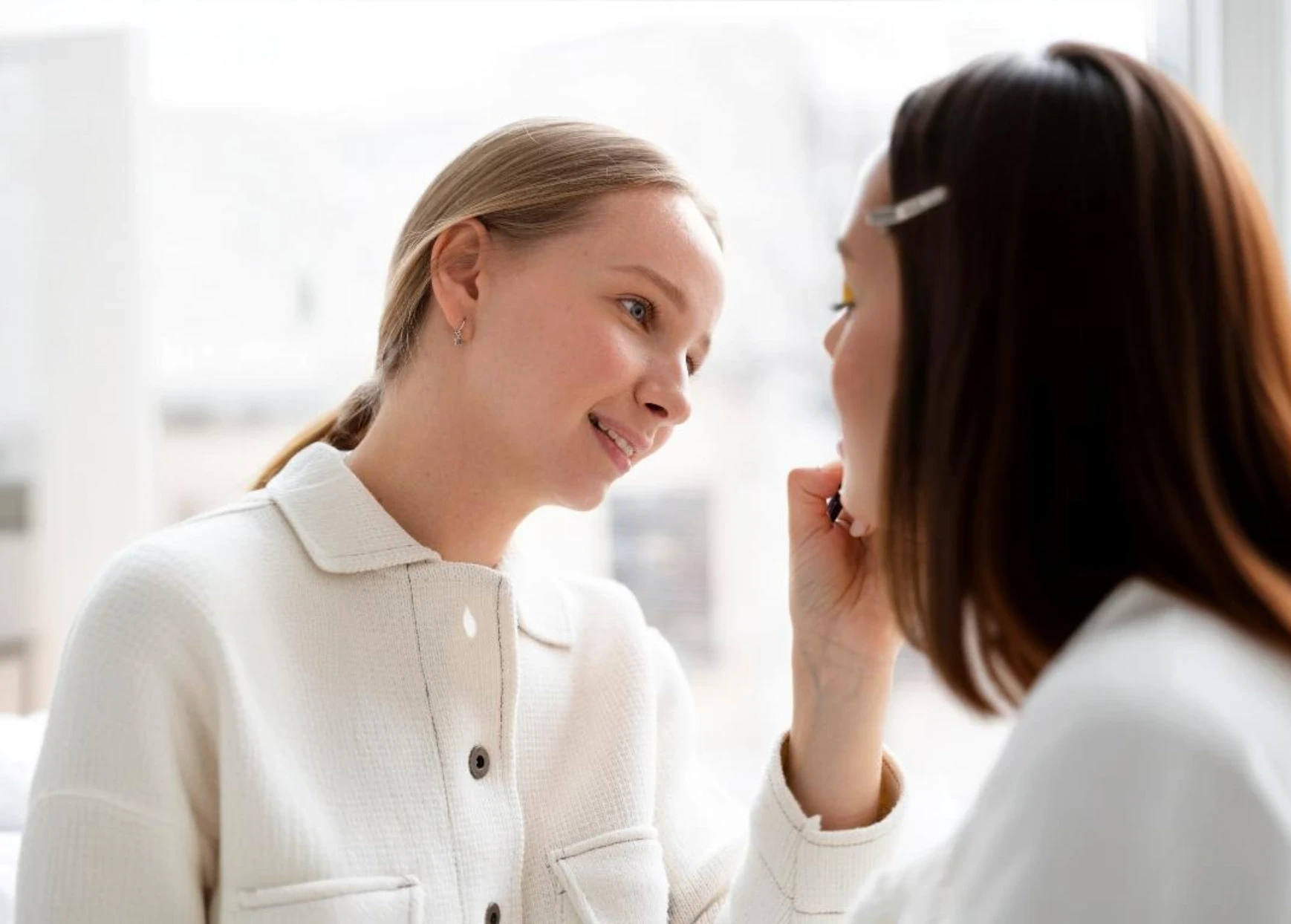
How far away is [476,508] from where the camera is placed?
1.36 meters

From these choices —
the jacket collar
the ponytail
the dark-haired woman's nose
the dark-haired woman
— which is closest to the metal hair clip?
the dark-haired woman

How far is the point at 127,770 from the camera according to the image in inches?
43.5

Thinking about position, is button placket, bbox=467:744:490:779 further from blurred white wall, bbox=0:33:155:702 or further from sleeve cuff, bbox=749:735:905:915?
blurred white wall, bbox=0:33:155:702

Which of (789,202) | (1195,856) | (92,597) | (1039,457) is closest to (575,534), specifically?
(789,202)

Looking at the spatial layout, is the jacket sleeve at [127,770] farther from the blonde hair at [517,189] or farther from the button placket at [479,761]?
the blonde hair at [517,189]

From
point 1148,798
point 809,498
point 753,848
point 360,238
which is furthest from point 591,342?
point 360,238

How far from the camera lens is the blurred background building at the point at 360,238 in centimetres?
235

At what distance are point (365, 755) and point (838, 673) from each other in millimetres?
469

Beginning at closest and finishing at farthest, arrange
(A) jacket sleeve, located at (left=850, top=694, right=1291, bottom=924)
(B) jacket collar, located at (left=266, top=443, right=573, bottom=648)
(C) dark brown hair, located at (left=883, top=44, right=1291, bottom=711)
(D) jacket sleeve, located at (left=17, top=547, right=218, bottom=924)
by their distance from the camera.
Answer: (A) jacket sleeve, located at (left=850, top=694, right=1291, bottom=924) → (C) dark brown hair, located at (left=883, top=44, right=1291, bottom=711) → (D) jacket sleeve, located at (left=17, top=547, right=218, bottom=924) → (B) jacket collar, located at (left=266, top=443, right=573, bottom=648)

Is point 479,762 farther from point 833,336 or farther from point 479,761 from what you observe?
point 833,336

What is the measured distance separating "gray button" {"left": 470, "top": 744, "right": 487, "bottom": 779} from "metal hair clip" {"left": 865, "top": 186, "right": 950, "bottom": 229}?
649mm

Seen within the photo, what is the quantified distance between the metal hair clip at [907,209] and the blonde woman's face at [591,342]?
0.42 metres

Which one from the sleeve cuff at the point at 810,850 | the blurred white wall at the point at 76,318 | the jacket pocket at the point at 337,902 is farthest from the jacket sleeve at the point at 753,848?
the blurred white wall at the point at 76,318

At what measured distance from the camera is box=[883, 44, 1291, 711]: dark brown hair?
32.1 inches
